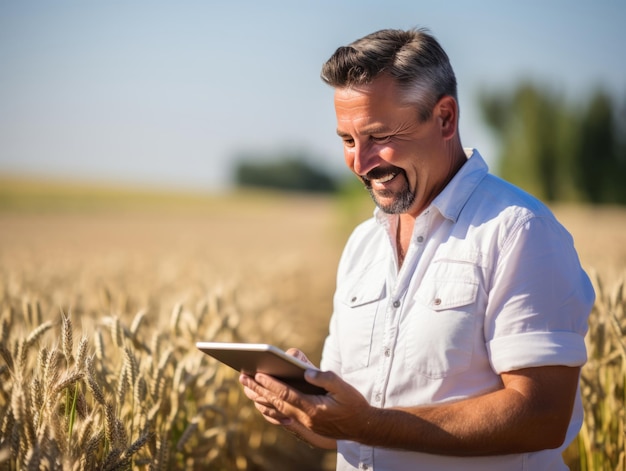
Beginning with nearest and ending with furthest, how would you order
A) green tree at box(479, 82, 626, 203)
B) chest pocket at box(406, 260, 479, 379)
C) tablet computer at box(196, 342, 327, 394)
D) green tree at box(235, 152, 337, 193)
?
tablet computer at box(196, 342, 327, 394), chest pocket at box(406, 260, 479, 379), green tree at box(479, 82, 626, 203), green tree at box(235, 152, 337, 193)

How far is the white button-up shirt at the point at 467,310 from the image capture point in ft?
6.11

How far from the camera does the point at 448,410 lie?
1885 millimetres

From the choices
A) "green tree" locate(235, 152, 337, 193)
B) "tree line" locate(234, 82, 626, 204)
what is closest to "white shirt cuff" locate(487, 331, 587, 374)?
"tree line" locate(234, 82, 626, 204)

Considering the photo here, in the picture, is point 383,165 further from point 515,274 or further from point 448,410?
point 448,410

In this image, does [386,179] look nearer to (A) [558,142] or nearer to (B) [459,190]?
(B) [459,190]

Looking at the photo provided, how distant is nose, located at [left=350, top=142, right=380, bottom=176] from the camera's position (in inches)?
86.4

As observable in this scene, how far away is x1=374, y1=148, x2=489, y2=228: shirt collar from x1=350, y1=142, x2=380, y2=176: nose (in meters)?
0.23

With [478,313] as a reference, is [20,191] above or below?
below

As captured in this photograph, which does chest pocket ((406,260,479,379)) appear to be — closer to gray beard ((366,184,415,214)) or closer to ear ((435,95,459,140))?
gray beard ((366,184,415,214))

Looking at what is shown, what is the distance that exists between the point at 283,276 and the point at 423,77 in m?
9.11

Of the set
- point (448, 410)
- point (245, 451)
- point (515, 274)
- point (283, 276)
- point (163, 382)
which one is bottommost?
point (283, 276)

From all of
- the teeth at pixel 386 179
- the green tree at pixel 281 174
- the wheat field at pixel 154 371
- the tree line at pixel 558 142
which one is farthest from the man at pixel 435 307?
the green tree at pixel 281 174

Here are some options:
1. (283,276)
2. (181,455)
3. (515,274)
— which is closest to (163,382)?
(181,455)

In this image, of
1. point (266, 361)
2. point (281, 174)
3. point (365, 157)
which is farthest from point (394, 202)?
point (281, 174)
